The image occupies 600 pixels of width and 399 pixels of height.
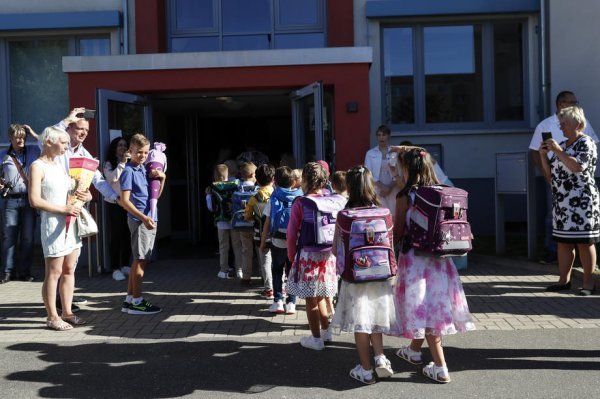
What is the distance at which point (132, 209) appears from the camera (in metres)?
6.43

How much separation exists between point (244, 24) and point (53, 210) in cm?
741

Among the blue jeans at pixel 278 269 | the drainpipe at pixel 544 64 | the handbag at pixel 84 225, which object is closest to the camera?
the handbag at pixel 84 225

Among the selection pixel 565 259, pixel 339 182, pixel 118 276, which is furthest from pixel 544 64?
pixel 118 276

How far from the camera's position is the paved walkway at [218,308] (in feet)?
20.2

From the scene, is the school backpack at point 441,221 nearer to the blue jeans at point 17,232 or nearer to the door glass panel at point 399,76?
the blue jeans at point 17,232

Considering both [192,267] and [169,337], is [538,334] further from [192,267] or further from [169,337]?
[192,267]

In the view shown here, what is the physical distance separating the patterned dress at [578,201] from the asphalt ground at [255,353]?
716mm

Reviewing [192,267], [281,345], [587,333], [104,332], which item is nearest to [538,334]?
[587,333]

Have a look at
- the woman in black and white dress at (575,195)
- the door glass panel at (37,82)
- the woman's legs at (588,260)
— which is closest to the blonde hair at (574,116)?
the woman in black and white dress at (575,195)

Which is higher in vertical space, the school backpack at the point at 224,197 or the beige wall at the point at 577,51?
the beige wall at the point at 577,51

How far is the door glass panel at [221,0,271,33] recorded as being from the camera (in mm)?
12445

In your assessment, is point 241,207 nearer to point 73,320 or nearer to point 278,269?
point 278,269

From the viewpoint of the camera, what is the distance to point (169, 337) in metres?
6.02

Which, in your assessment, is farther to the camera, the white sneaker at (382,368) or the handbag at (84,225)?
the handbag at (84,225)
